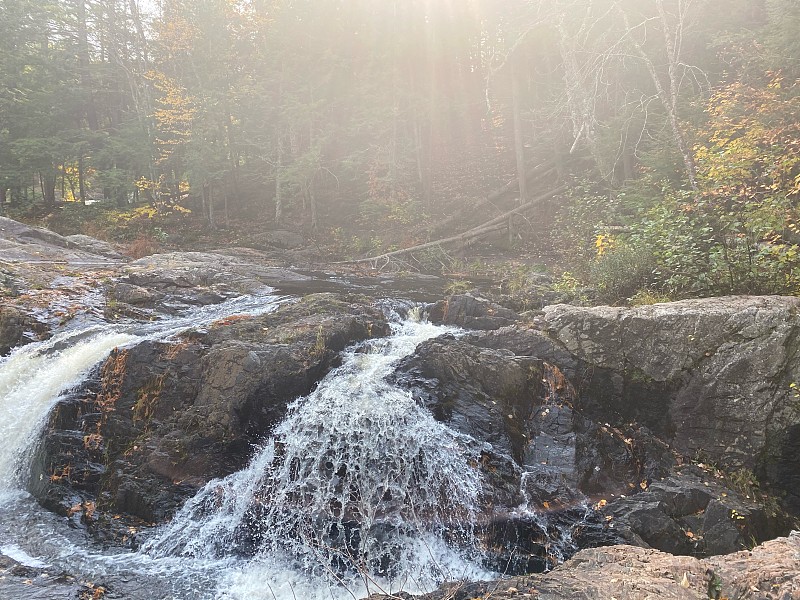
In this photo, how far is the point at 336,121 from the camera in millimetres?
24859

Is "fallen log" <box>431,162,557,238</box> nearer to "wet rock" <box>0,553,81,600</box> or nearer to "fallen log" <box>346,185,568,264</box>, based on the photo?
"fallen log" <box>346,185,568,264</box>

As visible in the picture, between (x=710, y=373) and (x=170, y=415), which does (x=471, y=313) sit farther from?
(x=170, y=415)

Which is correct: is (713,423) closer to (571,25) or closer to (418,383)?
(418,383)

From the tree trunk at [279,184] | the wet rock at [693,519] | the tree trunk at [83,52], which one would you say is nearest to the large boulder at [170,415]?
the wet rock at [693,519]

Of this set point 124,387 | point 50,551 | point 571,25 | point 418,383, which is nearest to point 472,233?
Result: point 571,25

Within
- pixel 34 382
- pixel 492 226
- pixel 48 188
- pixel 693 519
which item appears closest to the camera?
pixel 693 519

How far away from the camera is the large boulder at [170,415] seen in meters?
6.55

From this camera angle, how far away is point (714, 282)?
729 cm

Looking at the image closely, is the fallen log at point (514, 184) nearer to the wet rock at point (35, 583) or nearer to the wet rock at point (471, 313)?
the wet rock at point (471, 313)

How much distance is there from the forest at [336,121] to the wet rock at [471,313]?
5161 millimetres

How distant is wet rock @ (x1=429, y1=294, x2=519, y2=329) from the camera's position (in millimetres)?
9617

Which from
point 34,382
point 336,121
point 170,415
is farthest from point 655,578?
point 336,121

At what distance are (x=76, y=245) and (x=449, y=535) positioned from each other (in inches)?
689

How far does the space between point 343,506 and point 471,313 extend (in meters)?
5.11
